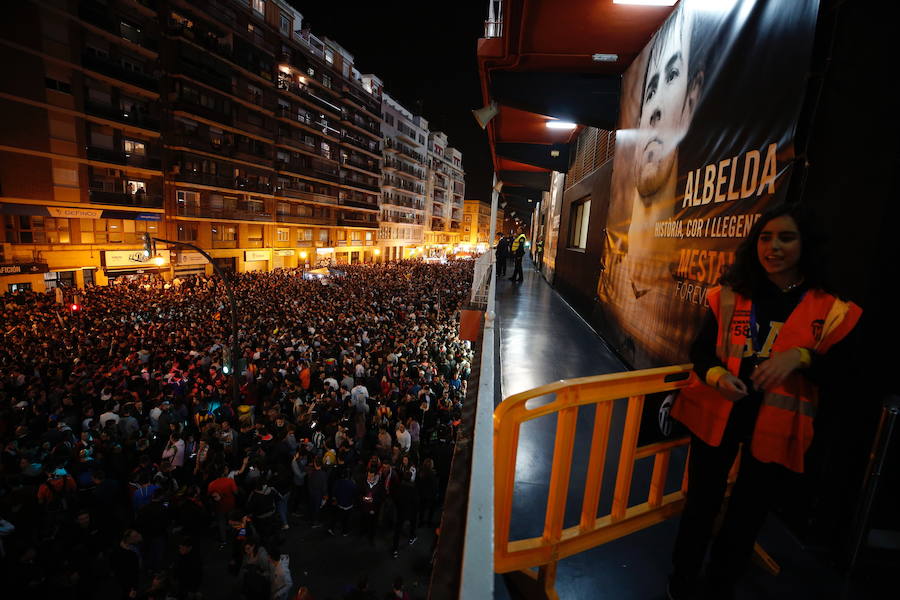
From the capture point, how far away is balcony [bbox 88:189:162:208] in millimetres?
24078

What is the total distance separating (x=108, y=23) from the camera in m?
24.0

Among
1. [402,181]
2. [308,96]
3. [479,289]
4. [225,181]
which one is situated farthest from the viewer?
[402,181]

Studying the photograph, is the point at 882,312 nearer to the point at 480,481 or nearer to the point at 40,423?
the point at 480,481

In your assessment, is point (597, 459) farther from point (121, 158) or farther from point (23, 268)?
point (121, 158)

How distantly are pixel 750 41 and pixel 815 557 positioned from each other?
3903mm

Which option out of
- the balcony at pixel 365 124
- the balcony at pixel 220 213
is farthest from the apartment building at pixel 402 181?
the balcony at pixel 220 213

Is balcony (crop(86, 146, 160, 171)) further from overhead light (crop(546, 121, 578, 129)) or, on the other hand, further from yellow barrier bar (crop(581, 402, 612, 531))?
yellow barrier bar (crop(581, 402, 612, 531))

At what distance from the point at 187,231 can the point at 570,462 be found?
35.0 m

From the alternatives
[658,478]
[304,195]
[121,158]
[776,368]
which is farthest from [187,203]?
[776,368]

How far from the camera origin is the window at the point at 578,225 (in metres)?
12.1

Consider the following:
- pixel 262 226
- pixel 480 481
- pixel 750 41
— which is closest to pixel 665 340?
pixel 750 41

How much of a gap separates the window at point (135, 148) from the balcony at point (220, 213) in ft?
12.8

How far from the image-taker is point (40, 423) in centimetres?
796

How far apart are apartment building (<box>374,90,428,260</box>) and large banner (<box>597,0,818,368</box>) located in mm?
52453
